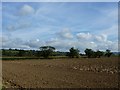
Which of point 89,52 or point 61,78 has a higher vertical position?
point 89,52

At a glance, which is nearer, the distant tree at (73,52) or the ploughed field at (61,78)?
the ploughed field at (61,78)

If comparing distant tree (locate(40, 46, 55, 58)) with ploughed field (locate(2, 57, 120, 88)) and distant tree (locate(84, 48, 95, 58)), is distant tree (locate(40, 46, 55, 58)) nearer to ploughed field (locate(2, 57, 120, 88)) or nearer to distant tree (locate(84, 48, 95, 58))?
distant tree (locate(84, 48, 95, 58))

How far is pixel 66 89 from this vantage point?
16.8 m

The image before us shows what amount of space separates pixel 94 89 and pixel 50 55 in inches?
3817

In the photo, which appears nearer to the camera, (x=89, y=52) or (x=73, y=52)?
(x=73, y=52)

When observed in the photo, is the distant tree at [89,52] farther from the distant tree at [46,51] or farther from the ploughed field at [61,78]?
the ploughed field at [61,78]

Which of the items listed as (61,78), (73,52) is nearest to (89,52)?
(73,52)

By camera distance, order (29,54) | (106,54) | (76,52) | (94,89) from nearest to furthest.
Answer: (94,89) → (76,52) → (106,54) → (29,54)

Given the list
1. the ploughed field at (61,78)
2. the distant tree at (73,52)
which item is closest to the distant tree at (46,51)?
the distant tree at (73,52)

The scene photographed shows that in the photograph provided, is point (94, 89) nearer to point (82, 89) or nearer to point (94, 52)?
point (82, 89)

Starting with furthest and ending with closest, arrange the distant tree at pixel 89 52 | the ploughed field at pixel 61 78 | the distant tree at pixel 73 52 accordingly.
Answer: the distant tree at pixel 89 52 < the distant tree at pixel 73 52 < the ploughed field at pixel 61 78

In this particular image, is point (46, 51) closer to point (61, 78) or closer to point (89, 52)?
point (89, 52)

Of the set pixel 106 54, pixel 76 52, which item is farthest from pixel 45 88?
pixel 106 54

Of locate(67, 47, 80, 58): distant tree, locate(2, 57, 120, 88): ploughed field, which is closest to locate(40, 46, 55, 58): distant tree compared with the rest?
locate(67, 47, 80, 58): distant tree
